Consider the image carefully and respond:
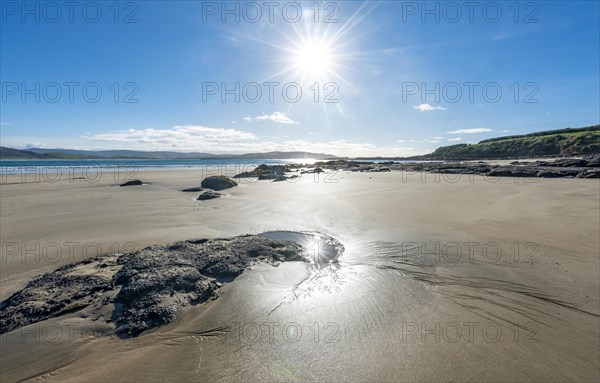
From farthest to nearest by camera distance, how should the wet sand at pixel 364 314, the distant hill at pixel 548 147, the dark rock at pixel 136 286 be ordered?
1. the distant hill at pixel 548 147
2. the dark rock at pixel 136 286
3. the wet sand at pixel 364 314

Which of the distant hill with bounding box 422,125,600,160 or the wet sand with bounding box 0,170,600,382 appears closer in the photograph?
the wet sand with bounding box 0,170,600,382

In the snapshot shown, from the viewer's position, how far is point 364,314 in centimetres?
398

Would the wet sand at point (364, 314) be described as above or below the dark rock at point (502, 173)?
below

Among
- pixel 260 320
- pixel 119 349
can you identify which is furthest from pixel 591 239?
pixel 119 349

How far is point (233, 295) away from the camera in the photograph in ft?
14.1

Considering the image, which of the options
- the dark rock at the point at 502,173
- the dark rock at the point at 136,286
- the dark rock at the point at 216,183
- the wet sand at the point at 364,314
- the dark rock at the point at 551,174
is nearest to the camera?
the wet sand at the point at 364,314

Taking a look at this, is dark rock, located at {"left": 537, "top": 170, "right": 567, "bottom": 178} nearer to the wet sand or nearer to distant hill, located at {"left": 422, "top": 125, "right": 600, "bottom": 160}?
the wet sand

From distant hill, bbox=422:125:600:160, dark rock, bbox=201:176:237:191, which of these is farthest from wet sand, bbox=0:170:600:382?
distant hill, bbox=422:125:600:160

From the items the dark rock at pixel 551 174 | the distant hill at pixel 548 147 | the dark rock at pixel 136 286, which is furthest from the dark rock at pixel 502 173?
the distant hill at pixel 548 147

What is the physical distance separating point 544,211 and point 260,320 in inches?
428

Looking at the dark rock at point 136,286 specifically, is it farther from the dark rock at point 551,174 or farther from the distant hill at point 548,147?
the distant hill at point 548,147

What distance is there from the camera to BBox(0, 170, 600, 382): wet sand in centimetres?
297

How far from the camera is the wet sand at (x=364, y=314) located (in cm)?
297

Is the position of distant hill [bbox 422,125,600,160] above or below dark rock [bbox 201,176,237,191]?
above
